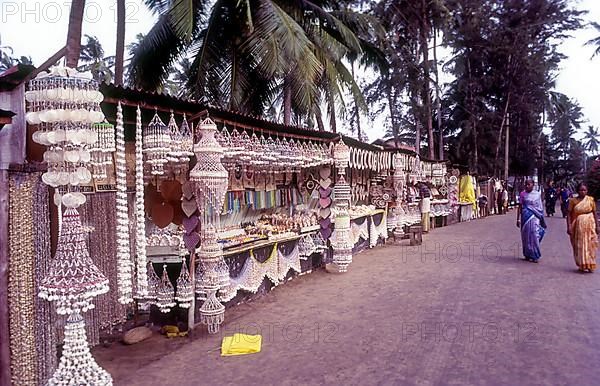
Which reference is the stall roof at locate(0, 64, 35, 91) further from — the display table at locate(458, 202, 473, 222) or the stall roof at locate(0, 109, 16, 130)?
the display table at locate(458, 202, 473, 222)

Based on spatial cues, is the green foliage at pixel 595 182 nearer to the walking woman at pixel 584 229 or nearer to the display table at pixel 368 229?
the display table at pixel 368 229

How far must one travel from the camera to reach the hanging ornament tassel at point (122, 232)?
13.5 feet

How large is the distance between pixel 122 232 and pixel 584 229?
7449 millimetres

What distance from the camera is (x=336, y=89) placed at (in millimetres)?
12688

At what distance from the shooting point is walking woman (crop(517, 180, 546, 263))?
30.4ft

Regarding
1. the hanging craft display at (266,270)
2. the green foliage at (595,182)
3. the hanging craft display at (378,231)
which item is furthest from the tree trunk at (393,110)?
the hanging craft display at (266,270)

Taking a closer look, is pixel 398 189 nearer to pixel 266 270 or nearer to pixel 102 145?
pixel 266 270

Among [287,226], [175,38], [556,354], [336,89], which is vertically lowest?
[556,354]

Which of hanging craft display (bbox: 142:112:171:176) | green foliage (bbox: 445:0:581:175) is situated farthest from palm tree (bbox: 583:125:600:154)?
hanging craft display (bbox: 142:112:171:176)

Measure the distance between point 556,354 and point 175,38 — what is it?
9.66 m

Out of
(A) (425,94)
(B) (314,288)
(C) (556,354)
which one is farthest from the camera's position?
(A) (425,94)

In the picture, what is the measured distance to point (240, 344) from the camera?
484cm

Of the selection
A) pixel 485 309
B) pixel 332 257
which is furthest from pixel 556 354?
pixel 332 257

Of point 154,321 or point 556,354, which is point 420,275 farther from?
point 154,321
